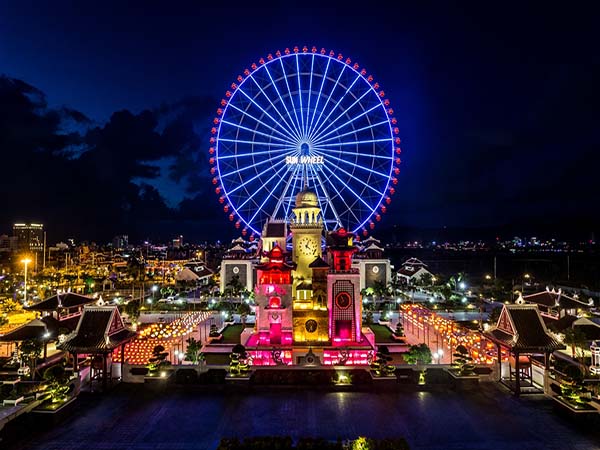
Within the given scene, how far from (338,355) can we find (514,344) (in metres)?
11.4

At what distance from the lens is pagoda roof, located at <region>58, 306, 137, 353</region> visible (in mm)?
21922

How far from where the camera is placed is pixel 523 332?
72.3ft

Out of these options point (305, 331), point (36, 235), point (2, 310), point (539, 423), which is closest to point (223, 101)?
point (305, 331)

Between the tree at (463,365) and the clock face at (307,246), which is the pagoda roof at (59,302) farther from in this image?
the tree at (463,365)

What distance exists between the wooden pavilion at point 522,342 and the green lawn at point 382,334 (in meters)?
11.5

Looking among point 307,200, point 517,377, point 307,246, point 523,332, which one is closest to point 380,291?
point 307,246

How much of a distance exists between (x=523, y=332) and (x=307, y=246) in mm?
19245

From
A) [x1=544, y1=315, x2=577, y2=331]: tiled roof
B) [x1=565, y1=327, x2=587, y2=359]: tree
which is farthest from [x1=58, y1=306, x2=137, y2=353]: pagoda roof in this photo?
[x1=544, y1=315, x2=577, y2=331]: tiled roof

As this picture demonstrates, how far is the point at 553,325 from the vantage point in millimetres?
29016

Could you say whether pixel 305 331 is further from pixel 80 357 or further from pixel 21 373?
pixel 21 373

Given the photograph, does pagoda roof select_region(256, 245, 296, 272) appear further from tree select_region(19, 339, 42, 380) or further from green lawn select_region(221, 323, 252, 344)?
tree select_region(19, 339, 42, 380)

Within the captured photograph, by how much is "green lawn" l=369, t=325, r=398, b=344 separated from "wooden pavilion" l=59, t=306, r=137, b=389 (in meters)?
19.7

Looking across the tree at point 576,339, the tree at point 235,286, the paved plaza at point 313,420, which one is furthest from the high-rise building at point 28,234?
the tree at point 576,339

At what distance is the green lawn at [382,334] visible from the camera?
33.9 metres
